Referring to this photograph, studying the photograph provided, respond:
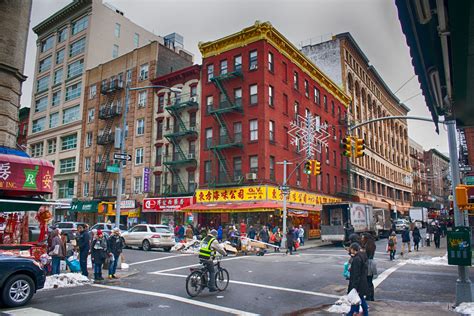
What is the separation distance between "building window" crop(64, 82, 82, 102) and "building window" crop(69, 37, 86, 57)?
4.55 m

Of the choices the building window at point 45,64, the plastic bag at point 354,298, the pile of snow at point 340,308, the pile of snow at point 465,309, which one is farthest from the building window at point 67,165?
the pile of snow at point 465,309

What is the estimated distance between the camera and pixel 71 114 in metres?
52.3

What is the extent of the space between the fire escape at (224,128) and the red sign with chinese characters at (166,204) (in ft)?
11.7

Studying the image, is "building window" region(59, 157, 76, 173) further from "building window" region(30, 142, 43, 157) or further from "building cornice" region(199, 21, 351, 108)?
"building cornice" region(199, 21, 351, 108)

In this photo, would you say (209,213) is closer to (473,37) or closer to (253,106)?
(253,106)

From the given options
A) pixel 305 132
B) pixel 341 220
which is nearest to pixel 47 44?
pixel 305 132

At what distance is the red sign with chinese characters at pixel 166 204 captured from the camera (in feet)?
122

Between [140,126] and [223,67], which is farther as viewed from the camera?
[140,126]

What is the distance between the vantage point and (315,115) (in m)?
43.5

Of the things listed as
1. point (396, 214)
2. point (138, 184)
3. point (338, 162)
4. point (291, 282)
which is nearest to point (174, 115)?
point (138, 184)

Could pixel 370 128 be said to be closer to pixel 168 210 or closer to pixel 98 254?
pixel 168 210

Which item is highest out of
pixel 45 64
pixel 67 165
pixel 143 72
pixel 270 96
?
pixel 45 64

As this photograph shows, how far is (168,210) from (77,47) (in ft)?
97.5

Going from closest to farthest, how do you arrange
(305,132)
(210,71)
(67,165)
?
1. (210,71)
2. (305,132)
3. (67,165)
